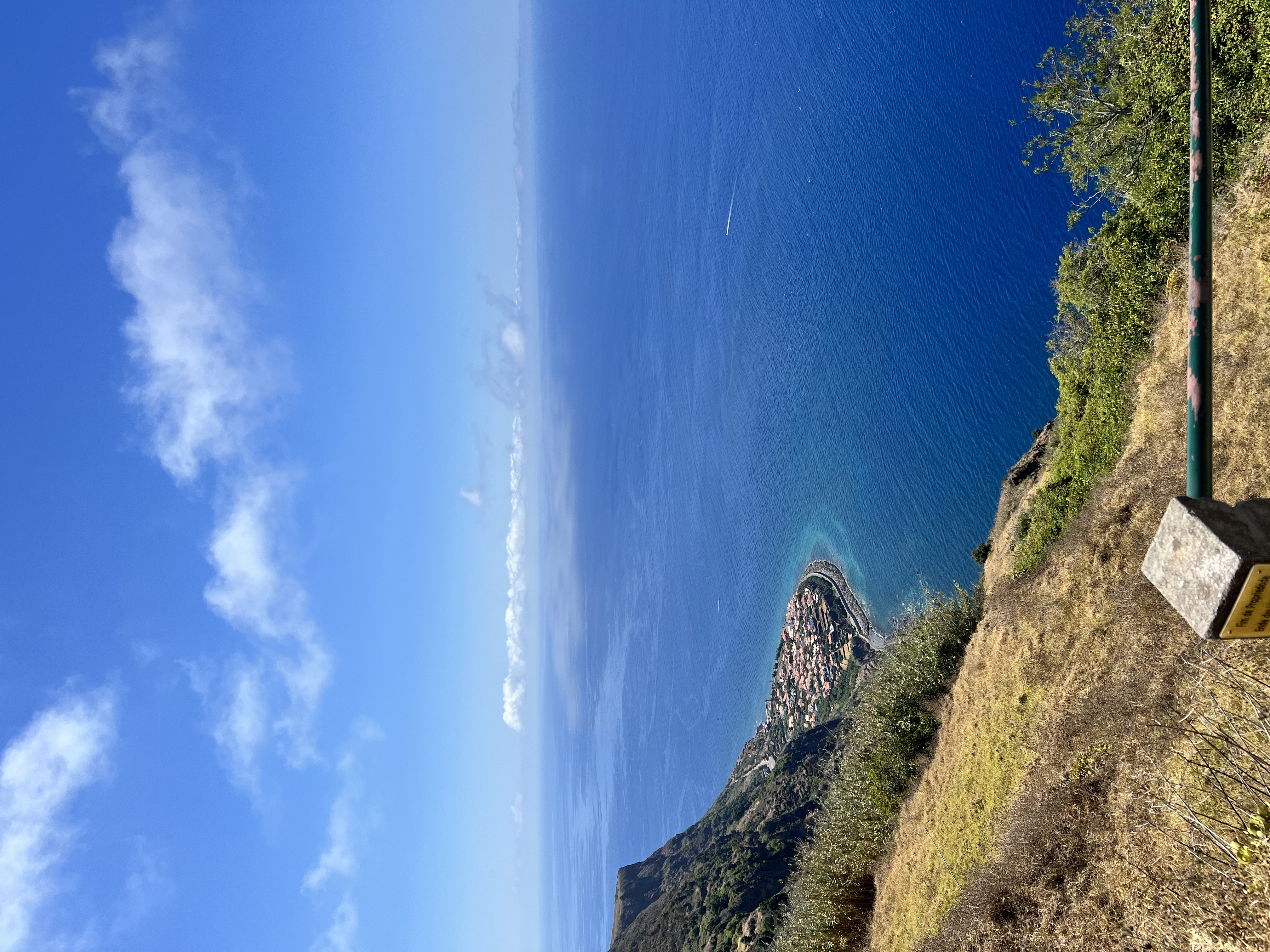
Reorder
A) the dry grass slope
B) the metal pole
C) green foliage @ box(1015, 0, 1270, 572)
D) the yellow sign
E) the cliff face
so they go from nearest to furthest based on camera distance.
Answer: the metal pole → the yellow sign → the dry grass slope → green foliage @ box(1015, 0, 1270, 572) → the cliff face

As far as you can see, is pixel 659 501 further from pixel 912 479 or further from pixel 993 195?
pixel 993 195

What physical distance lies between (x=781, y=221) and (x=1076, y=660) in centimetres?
4670

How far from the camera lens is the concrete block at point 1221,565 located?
3.56m

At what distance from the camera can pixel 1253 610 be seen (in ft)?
11.9

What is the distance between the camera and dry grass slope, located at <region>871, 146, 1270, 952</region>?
704 cm

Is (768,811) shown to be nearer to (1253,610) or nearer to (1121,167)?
(1121,167)

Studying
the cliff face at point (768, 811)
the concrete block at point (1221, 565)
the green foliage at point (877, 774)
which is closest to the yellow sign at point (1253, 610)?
the concrete block at point (1221, 565)

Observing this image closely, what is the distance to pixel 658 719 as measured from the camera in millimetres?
93250

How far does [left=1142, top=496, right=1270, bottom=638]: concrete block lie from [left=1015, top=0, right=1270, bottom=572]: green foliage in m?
10.5

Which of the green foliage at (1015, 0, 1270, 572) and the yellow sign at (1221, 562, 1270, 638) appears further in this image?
the green foliage at (1015, 0, 1270, 572)

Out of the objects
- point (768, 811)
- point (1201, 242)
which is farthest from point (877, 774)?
point (768, 811)

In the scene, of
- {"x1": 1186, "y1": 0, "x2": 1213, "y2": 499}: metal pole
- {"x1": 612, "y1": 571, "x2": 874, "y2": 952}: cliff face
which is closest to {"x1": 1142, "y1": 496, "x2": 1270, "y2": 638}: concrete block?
{"x1": 1186, "y1": 0, "x2": 1213, "y2": 499}: metal pole

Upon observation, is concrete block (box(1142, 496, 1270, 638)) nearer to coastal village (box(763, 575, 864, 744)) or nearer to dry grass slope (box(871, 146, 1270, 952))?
dry grass slope (box(871, 146, 1270, 952))

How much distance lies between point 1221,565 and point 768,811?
34.8m
